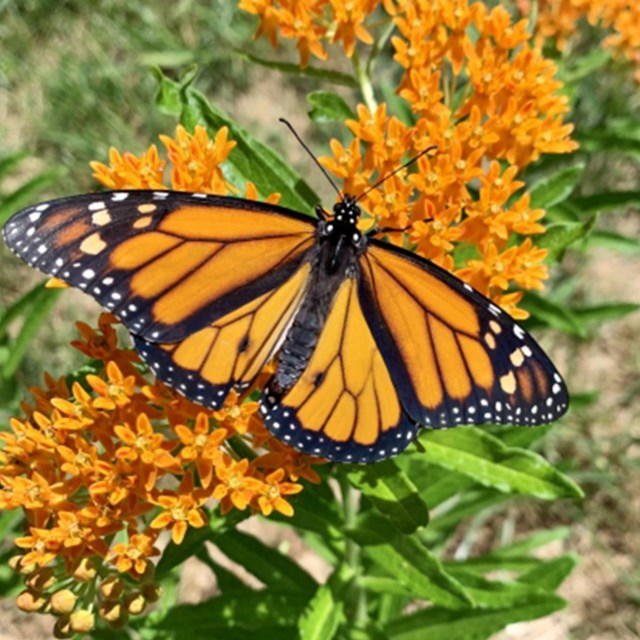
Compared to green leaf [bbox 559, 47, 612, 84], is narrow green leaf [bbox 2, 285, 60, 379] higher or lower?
higher

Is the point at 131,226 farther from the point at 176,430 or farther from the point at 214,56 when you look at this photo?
the point at 214,56

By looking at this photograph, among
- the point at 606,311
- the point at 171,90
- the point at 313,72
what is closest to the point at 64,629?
the point at 171,90

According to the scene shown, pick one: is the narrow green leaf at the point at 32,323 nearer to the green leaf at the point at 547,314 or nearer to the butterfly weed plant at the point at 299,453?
the butterfly weed plant at the point at 299,453

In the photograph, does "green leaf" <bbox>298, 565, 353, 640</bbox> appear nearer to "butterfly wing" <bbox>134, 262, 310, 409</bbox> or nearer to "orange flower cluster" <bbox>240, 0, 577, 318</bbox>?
"butterfly wing" <bbox>134, 262, 310, 409</bbox>

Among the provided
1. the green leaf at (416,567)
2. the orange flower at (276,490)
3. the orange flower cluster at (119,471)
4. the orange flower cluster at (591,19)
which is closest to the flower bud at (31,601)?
the orange flower cluster at (119,471)

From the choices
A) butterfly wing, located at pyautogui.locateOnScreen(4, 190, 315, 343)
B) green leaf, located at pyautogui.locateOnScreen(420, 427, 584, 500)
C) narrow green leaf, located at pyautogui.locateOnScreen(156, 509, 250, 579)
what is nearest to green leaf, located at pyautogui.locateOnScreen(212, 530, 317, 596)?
narrow green leaf, located at pyautogui.locateOnScreen(156, 509, 250, 579)
